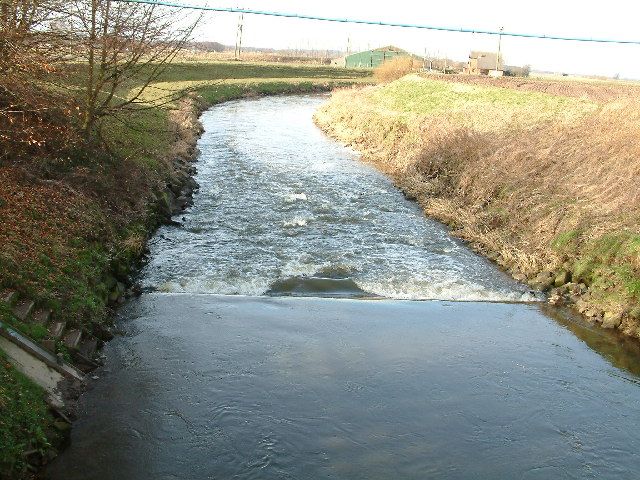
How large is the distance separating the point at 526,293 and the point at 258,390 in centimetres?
803

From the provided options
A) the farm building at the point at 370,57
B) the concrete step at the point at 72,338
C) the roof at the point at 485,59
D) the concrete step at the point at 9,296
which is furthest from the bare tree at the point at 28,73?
the farm building at the point at 370,57

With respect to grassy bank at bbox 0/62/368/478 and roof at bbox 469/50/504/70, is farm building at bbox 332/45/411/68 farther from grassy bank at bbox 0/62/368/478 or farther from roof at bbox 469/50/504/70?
grassy bank at bbox 0/62/368/478

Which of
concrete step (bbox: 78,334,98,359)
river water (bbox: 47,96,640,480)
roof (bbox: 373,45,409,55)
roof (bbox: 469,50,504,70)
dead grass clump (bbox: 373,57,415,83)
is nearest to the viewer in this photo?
river water (bbox: 47,96,640,480)

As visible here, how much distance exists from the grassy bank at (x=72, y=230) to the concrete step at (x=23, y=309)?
4.7 inches

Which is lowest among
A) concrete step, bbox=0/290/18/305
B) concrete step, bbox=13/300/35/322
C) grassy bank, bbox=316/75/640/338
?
concrete step, bbox=13/300/35/322

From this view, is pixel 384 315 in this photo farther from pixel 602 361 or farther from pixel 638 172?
pixel 638 172

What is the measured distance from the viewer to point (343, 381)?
10.4 metres

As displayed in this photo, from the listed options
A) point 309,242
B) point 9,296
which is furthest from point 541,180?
point 9,296

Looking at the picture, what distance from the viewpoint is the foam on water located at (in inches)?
576

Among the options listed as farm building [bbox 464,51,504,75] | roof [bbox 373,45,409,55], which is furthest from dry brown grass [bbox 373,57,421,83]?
roof [bbox 373,45,409,55]

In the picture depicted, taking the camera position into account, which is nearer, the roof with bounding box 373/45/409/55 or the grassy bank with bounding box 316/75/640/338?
the grassy bank with bounding box 316/75/640/338

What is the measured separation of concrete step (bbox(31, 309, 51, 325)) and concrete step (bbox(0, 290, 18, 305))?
382 millimetres

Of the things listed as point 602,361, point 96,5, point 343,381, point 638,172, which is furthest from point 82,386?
point 638,172

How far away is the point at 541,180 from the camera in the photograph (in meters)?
19.5
